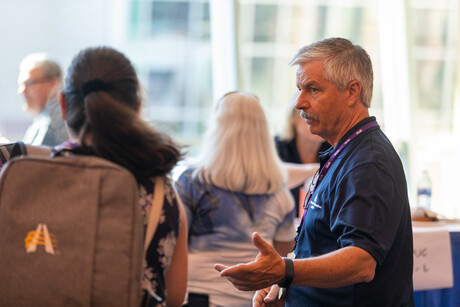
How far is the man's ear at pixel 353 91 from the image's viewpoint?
1507 millimetres

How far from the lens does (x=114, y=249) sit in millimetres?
1219

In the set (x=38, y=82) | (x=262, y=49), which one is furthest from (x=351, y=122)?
(x=262, y=49)

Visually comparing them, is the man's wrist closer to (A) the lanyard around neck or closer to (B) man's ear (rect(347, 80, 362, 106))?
(A) the lanyard around neck

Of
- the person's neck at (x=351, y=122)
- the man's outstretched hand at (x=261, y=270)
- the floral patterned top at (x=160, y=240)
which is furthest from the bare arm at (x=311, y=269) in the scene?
the person's neck at (x=351, y=122)

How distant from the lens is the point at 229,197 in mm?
2391

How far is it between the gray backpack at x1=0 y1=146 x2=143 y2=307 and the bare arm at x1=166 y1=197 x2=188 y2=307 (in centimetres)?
19

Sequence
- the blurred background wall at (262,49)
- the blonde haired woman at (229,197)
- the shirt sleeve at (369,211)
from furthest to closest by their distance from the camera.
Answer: the blurred background wall at (262,49), the blonde haired woman at (229,197), the shirt sleeve at (369,211)

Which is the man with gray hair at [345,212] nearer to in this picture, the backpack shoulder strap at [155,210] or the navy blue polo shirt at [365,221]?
the navy blue polo shirt at [365,221]

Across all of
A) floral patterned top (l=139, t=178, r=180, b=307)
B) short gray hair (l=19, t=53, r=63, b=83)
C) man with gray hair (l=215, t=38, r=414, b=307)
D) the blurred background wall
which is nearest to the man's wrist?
man with gray hair (l=215, t=38, r=414, b=307)

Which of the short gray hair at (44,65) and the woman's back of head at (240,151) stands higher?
the short gray hair at (44,65)

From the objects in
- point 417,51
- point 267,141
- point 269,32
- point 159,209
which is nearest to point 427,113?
point 417,51

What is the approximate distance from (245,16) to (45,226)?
14.1 ft

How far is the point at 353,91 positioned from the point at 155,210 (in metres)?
0.61

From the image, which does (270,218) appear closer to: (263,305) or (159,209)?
(263,305)
